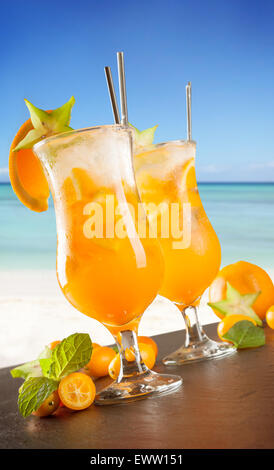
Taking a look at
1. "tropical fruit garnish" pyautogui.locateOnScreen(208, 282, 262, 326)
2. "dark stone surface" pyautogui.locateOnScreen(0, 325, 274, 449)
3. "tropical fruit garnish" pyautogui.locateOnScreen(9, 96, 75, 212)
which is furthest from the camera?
"tropical fruit garnish" pyautogui.locateOnScreen(208, 282, 262, 326)

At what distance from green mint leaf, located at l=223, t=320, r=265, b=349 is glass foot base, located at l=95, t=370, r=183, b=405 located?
0.73 feet

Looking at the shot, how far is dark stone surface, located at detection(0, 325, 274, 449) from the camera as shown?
718 millimetres

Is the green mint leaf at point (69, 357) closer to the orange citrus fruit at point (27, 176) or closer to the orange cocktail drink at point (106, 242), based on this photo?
the orange cocktail drink at point (106, 242)

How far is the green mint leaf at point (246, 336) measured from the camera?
1202 mm

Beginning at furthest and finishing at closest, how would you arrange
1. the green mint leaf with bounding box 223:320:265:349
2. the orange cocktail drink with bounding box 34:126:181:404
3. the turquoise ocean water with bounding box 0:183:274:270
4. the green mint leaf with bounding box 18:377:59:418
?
the turquoise ocean water with bounding box 0:183:274:270 < the green mint leaf with bounding box 223:320:265:349 < the orange cocktail drink with bounding box 34:126:181:404 < the green mint leaf with bounding box 18:377:59:418

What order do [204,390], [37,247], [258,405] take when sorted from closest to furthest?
[258,405], [204,390], [37,247]

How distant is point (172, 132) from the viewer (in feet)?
32.5

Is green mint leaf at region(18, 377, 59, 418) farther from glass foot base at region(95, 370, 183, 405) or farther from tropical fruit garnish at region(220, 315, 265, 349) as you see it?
tropical fruit garnish at region(220, 315, 265, 349)

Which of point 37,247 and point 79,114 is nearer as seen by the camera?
point 37,247

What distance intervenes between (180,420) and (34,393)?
0.25 m

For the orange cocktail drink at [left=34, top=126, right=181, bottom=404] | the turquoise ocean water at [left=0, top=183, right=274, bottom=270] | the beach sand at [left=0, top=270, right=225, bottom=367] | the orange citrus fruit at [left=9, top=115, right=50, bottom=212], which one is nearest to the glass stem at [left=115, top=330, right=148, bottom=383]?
the orange cocktail drink at [left=34, top=126, right=181, bottom=404]
